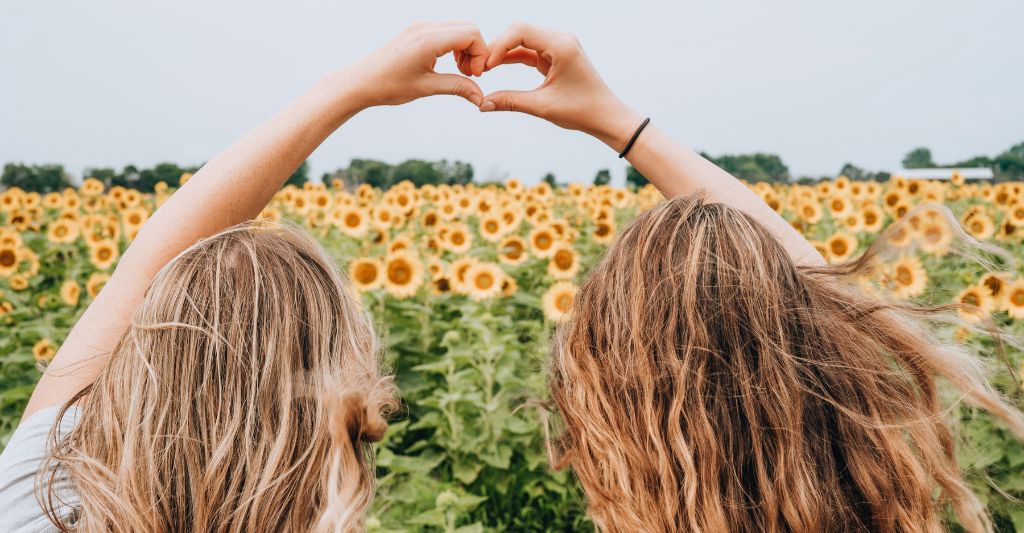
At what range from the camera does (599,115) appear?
165 centimetres

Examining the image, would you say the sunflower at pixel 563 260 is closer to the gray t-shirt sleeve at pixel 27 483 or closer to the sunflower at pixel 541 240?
the sunflower at pixel 541 240

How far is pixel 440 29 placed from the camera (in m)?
1.51

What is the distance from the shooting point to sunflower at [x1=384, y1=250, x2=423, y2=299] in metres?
4.56

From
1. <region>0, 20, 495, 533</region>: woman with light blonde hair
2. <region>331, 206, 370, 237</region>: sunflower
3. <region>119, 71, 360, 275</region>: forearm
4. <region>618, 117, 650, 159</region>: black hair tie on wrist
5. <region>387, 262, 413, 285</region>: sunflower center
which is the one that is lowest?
<region>331, 206, 370, 237</region>: sunflower

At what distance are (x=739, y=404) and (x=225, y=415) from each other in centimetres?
84

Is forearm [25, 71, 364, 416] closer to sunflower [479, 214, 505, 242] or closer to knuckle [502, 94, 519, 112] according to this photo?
knuckle [502, 94, 519, 112]

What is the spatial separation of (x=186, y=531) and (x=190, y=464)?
4.6 inches

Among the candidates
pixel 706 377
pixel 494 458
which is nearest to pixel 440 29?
pixel 706 377

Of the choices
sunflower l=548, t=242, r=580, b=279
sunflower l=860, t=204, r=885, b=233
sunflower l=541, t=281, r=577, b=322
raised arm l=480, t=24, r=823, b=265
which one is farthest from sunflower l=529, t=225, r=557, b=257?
raised arm l=480, t=24, r=823, b=265

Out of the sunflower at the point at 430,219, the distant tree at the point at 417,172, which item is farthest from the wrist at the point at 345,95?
the distant tree at the point at 417,172

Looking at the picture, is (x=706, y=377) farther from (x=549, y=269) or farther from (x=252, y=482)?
(x=549, y=269)

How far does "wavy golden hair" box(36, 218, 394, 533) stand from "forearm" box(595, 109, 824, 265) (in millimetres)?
815

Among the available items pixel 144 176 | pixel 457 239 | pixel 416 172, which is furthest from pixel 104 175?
pixel 457 239

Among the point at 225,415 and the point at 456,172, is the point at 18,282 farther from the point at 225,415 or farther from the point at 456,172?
the point at 456,172
